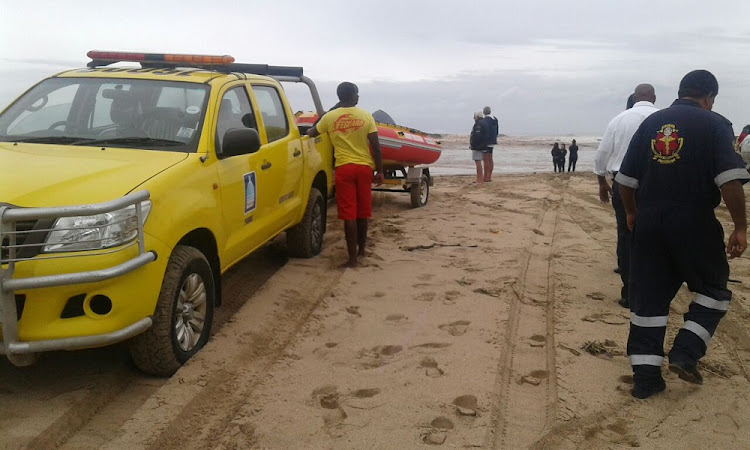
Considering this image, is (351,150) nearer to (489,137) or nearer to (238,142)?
(238,142)

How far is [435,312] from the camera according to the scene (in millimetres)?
5418

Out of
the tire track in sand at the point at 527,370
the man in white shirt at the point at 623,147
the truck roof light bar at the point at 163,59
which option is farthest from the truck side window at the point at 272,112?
the man in white shirt at the point at 623,147

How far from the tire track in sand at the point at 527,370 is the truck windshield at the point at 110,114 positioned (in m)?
2.59

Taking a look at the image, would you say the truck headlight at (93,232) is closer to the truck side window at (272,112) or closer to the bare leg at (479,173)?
the truck side window at (272,112)

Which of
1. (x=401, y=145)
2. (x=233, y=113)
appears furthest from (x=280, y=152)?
(x=401, y=145)

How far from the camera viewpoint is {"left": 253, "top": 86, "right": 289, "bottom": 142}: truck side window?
5.98 metres

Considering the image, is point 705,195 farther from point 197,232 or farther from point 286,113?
point 286,113

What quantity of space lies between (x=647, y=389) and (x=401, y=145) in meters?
6.87

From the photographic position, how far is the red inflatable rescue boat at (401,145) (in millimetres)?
10203

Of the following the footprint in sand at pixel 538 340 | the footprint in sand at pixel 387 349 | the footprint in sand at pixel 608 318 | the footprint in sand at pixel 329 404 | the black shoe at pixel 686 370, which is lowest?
the footprint in sand at pixel 608 318

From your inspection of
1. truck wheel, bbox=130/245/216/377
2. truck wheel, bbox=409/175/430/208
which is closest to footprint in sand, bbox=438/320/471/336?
truck wheel, bbox=130/245/216/377

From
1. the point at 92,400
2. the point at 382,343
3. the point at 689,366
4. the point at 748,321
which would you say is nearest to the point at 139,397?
the point at 92,400

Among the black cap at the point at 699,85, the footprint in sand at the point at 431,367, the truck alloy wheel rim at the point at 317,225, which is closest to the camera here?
the black cap at the point at 699,85

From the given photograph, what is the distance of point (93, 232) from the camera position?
3.52 metres
